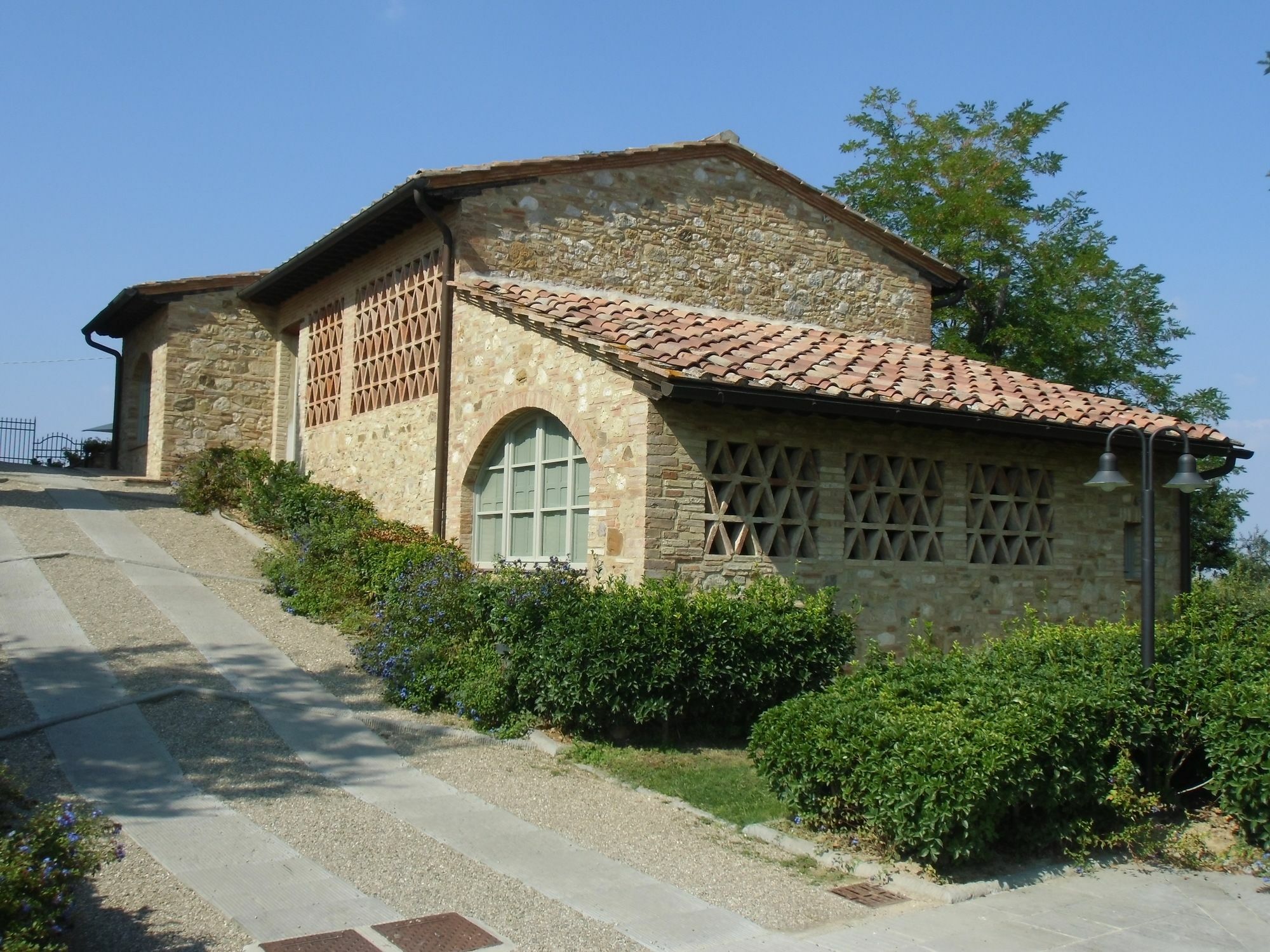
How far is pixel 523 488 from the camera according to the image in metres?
12.3

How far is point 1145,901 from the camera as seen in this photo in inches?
252

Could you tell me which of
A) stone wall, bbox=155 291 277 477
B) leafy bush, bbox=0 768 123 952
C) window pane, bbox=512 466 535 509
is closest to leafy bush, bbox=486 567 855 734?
window pane, bbox=512 466 535 509

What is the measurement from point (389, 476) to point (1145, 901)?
1079 centimetres

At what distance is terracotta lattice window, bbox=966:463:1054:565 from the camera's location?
40.6 feet

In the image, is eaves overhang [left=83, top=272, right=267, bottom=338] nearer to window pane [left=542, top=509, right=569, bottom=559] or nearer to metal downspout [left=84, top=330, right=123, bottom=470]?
metal downspout [left=84, top=330, right=123, bottom=470]

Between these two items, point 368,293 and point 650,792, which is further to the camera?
point 368,293

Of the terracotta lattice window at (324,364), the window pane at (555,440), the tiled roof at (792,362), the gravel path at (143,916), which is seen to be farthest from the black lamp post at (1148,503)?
the terracotta lattice window at (324,364)

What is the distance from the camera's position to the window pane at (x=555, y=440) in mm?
11484

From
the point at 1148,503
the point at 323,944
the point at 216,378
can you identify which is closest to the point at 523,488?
the point at 1148,503

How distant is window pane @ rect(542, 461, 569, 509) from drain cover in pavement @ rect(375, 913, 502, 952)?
622 cm

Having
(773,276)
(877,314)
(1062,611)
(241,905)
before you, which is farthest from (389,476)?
(241,905)

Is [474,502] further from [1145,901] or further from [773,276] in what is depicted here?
[1145,901]

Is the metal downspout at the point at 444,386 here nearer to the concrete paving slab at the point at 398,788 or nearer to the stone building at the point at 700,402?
the stone building at the point at 700,402

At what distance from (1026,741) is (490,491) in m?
7.43
